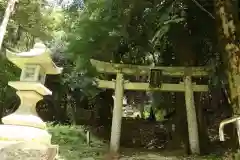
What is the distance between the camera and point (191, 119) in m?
10.3

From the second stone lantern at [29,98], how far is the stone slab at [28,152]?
532mm

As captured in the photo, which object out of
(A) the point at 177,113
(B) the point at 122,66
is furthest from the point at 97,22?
(A) the point at 177,113

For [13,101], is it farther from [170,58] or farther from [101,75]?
[170,58]

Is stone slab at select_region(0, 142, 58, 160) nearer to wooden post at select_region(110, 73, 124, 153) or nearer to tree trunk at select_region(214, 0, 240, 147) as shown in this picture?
tree trunk at select_region(214, 0, 240, 147)

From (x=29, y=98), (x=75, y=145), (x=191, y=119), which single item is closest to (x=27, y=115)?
(x=29, y=98)

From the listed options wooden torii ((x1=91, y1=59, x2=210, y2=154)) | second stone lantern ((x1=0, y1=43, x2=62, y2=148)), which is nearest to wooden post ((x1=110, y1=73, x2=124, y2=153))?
wooden torii ((x1=91, y1=59, x2=210, y2=154))

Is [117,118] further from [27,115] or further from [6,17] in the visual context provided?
[6,17]

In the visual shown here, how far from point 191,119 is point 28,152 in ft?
22.0

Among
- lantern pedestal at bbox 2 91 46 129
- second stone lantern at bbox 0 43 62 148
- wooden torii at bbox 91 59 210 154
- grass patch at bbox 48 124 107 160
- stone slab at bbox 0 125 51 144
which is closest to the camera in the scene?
stone slab at bbox 0 125 51 144

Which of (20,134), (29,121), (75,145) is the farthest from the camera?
(75,145)

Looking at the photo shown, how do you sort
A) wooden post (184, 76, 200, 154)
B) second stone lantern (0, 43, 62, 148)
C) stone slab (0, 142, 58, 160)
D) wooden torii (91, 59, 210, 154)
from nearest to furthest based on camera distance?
stone slab (0, 142, 58, 160) → second stone lantern (0, 43, 62, 148) → wooden post (184, 76, 200, 154) → wooden torii (91, 59, 210, 154)

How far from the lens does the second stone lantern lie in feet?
18.7

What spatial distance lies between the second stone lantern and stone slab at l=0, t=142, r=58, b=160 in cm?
53

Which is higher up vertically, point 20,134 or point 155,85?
point 155,85
